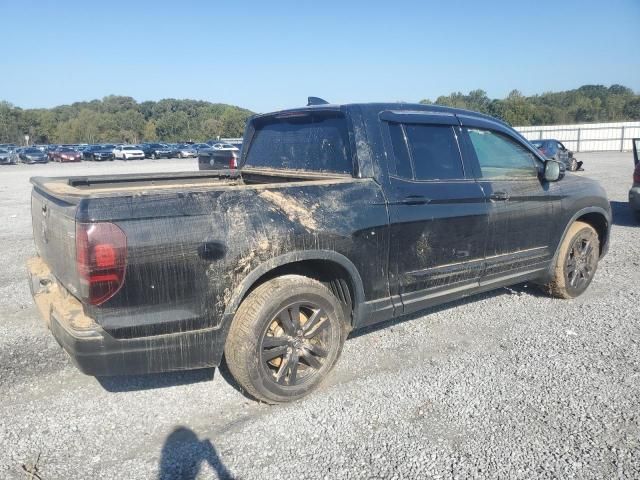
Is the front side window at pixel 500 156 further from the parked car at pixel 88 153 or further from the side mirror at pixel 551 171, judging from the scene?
the parked car at pixel 88 153

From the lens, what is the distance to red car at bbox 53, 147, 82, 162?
44.0 metres

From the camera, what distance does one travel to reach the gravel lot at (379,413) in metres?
2.65

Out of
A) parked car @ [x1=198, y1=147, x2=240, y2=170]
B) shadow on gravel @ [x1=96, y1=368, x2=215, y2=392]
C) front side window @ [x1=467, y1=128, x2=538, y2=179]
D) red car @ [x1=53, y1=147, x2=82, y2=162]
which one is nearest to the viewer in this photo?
shadow on gravel @ [x1=96, y1=368, x2=215, y2=392]

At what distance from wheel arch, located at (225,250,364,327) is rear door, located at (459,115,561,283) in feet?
4.53

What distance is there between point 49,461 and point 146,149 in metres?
48.9

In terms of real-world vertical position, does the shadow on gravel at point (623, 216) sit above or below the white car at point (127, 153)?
below

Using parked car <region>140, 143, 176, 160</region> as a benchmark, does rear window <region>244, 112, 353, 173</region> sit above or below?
below

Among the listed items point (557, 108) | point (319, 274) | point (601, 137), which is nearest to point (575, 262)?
point (319, 274)

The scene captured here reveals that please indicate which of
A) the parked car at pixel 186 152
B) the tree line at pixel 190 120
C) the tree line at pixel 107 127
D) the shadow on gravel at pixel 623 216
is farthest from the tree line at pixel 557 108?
the shadow on gravel at pixel 623 216

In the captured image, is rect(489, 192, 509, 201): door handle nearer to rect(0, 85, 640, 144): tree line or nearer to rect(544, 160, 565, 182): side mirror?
rect(544, 160, 565, 182): side mirror

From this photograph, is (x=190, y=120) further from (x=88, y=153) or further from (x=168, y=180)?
(x=168, y=180)

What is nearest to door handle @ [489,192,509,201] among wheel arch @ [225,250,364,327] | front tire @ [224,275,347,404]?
wheel arch @ [225,250,364,327]

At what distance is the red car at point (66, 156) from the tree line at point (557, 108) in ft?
139

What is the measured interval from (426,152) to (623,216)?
8236mm
